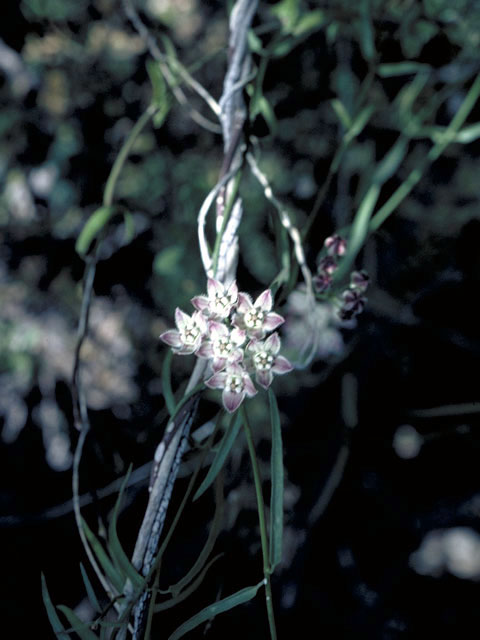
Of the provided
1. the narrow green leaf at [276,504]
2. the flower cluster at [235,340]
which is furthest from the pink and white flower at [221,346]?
the narrow green leaf at [276,504]

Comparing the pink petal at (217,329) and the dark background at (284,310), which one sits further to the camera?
the dark background at (284,310)

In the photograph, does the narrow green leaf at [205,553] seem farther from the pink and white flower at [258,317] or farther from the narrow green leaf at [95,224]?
the narrow green leaf at [95,224]

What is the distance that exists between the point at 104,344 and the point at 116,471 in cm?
33

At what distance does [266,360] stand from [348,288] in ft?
1.21

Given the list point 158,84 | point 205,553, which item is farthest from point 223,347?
point 158,84

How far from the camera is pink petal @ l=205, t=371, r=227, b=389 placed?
62 centimetres

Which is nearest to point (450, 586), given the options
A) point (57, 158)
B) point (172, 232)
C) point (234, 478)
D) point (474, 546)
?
point (474, 546)

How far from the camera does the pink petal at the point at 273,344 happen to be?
0.63 m

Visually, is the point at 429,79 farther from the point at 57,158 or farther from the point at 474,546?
the point at 474,546

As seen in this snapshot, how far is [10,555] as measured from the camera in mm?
1160

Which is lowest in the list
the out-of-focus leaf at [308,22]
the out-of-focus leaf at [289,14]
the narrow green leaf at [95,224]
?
the narrow green leaf at [95,224]

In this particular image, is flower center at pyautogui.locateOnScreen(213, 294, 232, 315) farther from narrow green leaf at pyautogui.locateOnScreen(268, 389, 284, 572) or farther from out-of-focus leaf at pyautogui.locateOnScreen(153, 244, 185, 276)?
out-of-focus leaf at pyautogui.locateOnScreen(153, 244, 185, 276)

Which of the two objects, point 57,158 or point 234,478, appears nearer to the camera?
point 234,478

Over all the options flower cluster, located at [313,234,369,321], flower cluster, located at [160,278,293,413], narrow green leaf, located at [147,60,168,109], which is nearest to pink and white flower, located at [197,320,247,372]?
flower cluster, located at [160,278,293,413]
